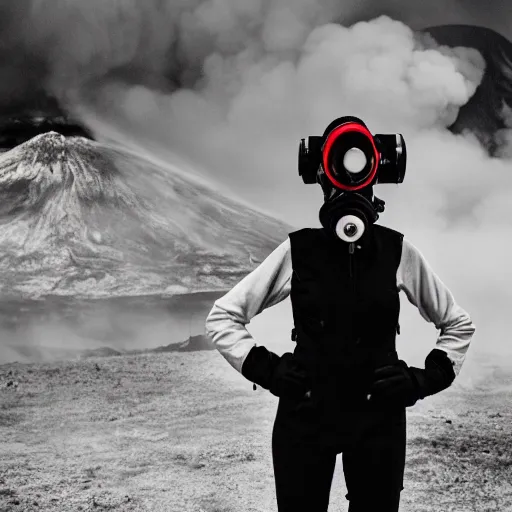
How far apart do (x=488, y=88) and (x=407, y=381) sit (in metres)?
5.26

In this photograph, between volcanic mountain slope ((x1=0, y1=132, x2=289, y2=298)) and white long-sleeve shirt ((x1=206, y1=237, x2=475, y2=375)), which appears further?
volcanic mountain slope ((x1=0, y1=132, x2=289, y2=298))

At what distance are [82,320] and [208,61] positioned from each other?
2.34 m

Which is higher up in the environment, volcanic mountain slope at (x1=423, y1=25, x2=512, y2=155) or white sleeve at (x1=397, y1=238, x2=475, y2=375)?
volcanic mountain slope at (x1=423, y1=25, x2=512, y2=155)

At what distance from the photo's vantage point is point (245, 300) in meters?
1.33

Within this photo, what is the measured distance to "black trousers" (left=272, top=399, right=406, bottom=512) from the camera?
4.09ft

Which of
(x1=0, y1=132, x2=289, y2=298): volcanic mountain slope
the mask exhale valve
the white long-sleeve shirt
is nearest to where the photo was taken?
the mask exhale valve

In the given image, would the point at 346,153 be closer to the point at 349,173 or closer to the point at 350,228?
the point at 349,173

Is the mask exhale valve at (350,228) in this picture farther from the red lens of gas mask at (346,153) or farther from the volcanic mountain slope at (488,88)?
the volcanic mountain slope at (488,88)

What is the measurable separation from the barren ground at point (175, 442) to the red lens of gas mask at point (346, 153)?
5.60ft

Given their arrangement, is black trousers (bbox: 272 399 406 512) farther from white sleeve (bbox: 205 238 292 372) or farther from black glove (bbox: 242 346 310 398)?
white sleeve (bbox: 205 238 292 372)

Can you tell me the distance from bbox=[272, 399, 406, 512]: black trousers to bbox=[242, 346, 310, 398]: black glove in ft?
0.14

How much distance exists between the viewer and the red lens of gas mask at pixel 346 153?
1.25m

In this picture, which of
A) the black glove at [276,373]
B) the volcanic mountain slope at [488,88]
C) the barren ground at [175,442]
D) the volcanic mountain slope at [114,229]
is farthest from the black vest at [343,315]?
the volcanic mountain slope at [488,88]

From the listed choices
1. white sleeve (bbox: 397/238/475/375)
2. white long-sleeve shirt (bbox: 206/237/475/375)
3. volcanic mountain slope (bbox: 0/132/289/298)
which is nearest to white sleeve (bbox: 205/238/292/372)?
white long-sleeve shirt (bbox: 206/237/475/375)
